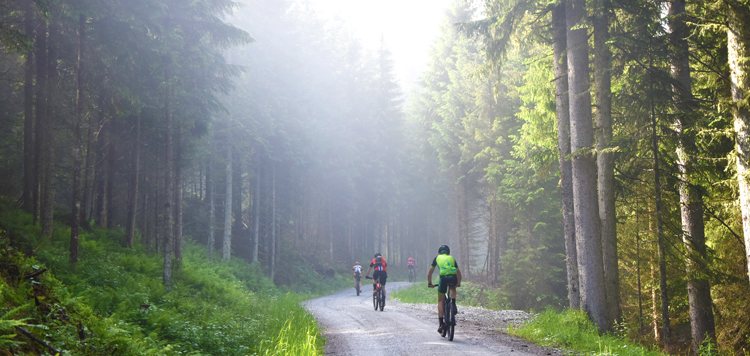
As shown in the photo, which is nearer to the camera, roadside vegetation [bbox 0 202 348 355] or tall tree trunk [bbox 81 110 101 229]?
roadside vegetation [bbox 0 202 348 355]

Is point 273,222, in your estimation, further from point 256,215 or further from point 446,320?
point 446,320

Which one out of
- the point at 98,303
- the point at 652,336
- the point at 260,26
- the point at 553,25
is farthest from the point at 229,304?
the point at 260,26

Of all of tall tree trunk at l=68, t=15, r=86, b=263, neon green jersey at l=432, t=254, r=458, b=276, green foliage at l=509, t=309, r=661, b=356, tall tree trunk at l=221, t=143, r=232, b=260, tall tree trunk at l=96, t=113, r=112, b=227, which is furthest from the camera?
tall tree trunk at l=221, t=143, r=232, b=260

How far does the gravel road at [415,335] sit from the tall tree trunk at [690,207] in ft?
14.8

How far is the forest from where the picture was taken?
Answer: 1058cm

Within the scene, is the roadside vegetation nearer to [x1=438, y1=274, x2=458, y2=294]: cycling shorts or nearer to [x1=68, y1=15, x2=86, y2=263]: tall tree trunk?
[x1=68, y1=15, x2=86, y2=263]: tall tree trunk

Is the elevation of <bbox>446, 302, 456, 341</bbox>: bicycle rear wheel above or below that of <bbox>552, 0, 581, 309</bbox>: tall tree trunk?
below

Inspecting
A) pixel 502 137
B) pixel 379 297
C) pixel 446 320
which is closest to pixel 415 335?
pixel 446 320

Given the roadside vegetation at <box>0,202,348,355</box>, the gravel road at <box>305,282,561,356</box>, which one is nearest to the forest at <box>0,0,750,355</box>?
the roadside vegetation at <box>0,202,348,355</box>

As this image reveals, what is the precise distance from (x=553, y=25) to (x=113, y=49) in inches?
579

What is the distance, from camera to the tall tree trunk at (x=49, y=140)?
12.6m

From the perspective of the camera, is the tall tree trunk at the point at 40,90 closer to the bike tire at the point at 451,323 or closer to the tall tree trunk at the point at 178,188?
the tall tree trunk at the point at 178,188

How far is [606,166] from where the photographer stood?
438 inches

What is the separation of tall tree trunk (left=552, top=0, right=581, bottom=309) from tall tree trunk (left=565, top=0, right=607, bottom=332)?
1.94ft
